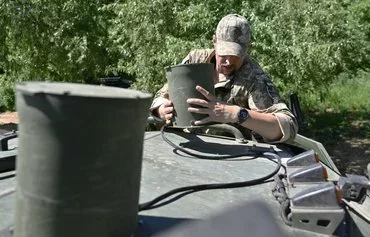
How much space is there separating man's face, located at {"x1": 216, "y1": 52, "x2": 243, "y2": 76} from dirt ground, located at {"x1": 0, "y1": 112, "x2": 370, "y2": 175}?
5541 mm

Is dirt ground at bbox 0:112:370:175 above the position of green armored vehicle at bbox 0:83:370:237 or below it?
below

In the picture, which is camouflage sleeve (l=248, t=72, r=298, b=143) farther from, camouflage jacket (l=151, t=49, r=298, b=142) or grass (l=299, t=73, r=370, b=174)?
grass (l=299, t=73, r=370, b=174)

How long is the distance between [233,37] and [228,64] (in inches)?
6.2

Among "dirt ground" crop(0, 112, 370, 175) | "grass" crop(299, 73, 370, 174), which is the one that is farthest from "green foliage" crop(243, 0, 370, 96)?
"dirt ground" crop(0, 112, 370, 175)

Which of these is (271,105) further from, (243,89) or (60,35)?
(60,35)

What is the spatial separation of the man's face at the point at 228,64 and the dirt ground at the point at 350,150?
554cm

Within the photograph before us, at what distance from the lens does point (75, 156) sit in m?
1.60

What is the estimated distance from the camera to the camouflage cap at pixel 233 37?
11.5 feet

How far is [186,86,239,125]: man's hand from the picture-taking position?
9.56 feet

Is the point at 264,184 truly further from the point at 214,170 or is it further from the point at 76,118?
the point at 76,118

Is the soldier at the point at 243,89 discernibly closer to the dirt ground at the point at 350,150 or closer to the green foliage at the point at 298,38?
the green foliage at the point at 298,38

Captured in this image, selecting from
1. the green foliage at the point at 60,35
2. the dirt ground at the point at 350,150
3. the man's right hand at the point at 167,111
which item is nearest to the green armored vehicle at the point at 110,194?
the man's right hand at the point at 167,111

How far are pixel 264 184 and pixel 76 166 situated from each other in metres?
1.15

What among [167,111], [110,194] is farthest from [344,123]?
[110,194]
